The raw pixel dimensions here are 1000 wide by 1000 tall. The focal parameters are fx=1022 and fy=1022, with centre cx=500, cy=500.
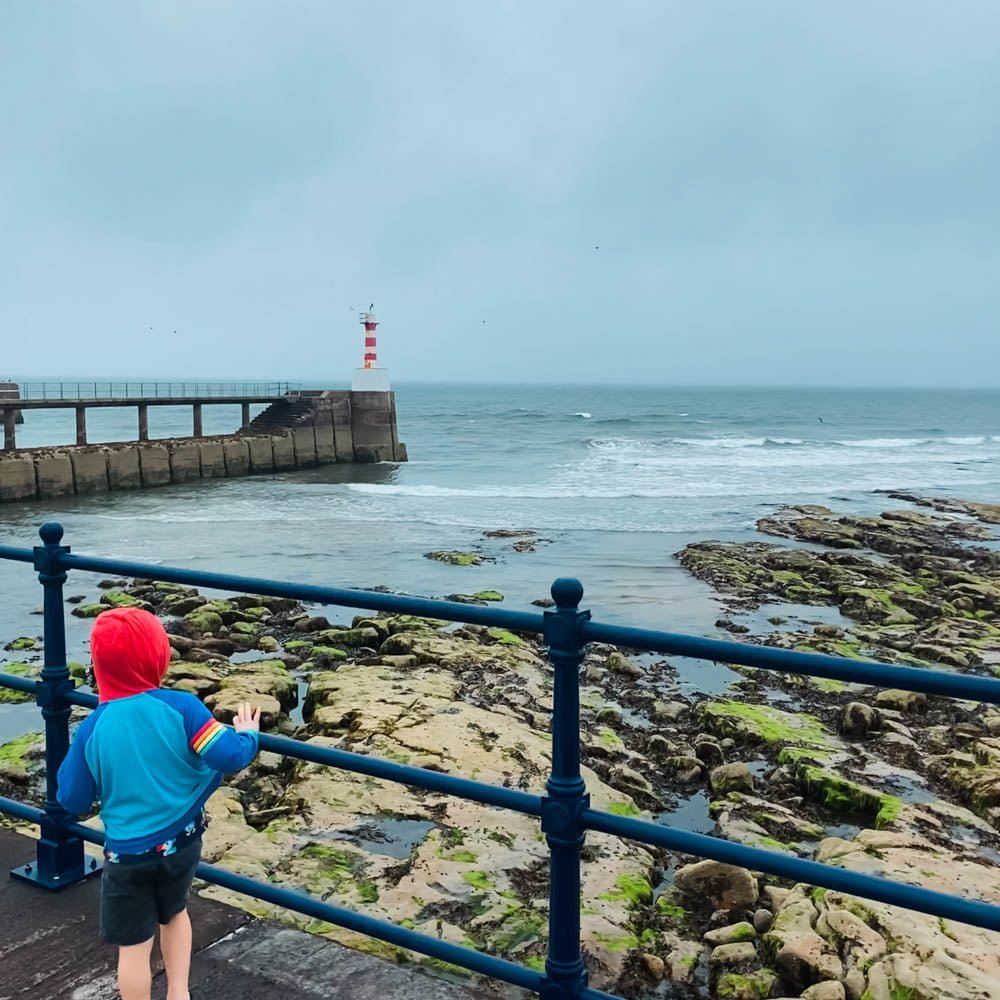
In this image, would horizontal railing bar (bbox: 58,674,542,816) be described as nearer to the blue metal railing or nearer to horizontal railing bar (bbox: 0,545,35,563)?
the blue metal railing

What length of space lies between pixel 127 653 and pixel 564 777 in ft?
3.34

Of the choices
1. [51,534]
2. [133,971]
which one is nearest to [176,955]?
[133,971]

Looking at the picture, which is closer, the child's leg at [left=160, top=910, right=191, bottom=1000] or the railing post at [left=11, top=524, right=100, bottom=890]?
the child's leg at [left=160, top=910, right=191, bottom=1000]

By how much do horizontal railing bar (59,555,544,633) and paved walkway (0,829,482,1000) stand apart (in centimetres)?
97

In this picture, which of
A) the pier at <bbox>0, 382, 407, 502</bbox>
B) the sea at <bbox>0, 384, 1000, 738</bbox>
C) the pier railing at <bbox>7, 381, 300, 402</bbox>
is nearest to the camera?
the sea at <bbox>0, 384, 1000, 738</bbox>

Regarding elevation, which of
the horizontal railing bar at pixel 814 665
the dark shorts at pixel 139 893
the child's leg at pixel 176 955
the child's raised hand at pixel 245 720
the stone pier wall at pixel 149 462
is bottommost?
the stone pier wall at pixel 149 462

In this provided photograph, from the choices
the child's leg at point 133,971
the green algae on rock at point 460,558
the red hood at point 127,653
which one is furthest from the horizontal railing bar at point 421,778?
the green algae on rock at point 460,558

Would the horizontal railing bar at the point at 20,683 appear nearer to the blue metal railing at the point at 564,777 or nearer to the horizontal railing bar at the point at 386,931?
the blue metal railing at the point at 564,777

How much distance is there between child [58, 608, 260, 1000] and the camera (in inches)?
91.0

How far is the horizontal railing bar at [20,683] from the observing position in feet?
10.1

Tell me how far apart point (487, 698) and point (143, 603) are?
6.71m

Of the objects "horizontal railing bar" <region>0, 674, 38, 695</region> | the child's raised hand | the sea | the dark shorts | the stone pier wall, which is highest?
the child's raised hand

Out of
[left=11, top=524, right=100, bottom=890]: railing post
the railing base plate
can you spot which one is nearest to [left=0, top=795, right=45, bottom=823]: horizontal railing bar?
[left=11, top=524, right=100, bottom=890]: railing post

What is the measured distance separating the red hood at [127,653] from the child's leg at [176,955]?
0.60 metres
